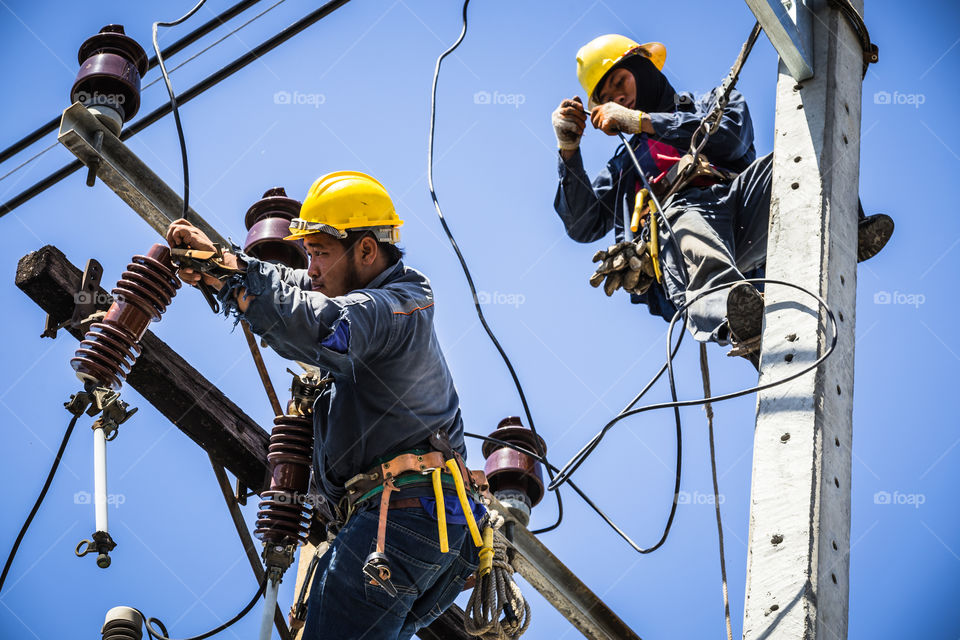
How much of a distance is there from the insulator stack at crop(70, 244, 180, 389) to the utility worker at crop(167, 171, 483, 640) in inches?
17.2

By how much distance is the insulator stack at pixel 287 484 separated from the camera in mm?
4559

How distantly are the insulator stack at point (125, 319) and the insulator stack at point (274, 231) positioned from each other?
3.42ft

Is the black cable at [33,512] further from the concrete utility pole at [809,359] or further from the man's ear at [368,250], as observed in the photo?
the concrete utility pole at [809,359]

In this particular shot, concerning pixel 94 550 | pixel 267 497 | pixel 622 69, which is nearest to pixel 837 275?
pixel 267 497

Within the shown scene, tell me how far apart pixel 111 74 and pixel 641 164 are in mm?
2476

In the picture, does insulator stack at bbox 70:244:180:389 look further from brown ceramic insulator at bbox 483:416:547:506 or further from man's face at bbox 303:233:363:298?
brown ceramic insulator at bbox 483:416:547:506

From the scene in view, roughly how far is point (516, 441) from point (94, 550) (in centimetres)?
274

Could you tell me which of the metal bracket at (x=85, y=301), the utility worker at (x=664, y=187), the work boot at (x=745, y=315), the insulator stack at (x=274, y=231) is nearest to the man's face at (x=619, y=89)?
the utility worker at (x=664, y=187)

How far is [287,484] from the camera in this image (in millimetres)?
4656

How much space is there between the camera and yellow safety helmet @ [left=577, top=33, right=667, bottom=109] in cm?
647

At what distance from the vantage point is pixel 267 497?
463cm

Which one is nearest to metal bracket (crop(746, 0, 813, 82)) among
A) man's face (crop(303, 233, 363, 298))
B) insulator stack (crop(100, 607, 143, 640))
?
man's face (crop(303, 233, 363, 298))

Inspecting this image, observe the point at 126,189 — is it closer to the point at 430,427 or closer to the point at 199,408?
the point at 199,408

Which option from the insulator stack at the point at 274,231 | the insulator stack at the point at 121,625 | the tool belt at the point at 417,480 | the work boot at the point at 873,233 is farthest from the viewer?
the insulator stack at the point at 274,231
